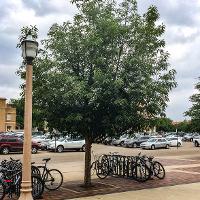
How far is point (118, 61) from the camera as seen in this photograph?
15289 millimetres

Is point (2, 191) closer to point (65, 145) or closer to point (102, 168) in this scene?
point (102, 168)

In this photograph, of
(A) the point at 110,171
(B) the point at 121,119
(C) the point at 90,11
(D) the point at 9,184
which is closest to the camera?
(D) the point at 9,184

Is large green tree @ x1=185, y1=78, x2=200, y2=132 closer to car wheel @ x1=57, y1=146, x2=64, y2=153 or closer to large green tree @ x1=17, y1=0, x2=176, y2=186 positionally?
car wheel @ x1=57, y1=146, x2=64, y2=153

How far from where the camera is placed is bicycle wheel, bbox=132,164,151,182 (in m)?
17.0

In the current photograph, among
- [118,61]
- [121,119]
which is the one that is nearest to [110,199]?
[121,119]

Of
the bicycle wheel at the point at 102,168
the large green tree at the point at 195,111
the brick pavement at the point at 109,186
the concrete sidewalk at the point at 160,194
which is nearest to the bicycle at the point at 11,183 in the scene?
the brick pavement at the point at 109,186

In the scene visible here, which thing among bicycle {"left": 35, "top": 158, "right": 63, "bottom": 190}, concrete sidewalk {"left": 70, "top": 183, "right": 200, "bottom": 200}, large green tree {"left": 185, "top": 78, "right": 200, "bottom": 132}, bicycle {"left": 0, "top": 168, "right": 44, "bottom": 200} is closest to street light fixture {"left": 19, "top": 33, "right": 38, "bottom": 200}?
bicycle {"left": 0, "top": 168, "right": 44, "bottom": 200}

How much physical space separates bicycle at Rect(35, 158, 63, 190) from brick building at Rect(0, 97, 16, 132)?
7859 centimetres

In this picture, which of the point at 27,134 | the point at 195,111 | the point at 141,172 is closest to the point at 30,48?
the point at 27,134

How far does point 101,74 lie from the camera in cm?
1416

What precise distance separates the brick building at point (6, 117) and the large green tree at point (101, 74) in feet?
256

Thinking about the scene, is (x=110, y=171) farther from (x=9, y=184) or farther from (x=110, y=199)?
(x=9, y=184)

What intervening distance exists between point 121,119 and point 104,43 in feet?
8.66

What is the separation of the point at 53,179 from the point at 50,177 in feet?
0.41
